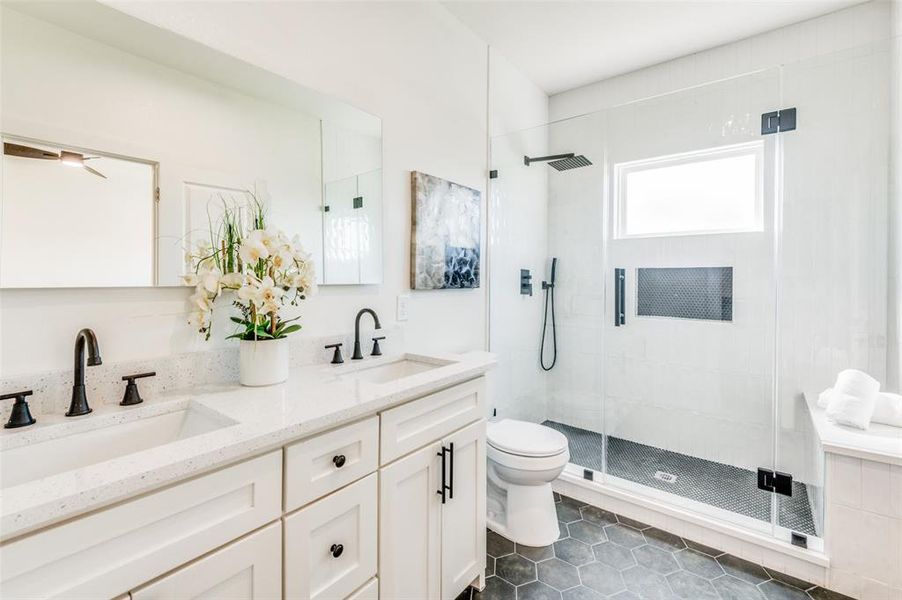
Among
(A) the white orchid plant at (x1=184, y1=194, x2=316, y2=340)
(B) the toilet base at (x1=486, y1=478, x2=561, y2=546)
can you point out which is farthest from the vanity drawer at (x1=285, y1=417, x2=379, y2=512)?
(B) the toilet base at (x1=486, y1=478, x2=561, y2=546)

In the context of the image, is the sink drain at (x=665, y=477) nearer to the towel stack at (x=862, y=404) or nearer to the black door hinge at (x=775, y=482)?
the black door hinge at (x=775, y=482)

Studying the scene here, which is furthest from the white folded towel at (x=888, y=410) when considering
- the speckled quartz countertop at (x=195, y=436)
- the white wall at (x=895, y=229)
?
the speckled quartz countertop at (x=195, y=436)

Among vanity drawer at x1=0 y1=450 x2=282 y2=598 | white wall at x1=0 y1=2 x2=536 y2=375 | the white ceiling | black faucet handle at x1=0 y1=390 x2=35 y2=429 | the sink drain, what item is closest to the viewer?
vanity drawer at x1=0 y1=450 x2=282 y2=598

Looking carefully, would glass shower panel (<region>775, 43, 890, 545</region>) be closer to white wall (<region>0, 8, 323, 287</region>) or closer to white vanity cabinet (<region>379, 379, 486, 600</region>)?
white vanity cabinet (<region>379, 379, 486, 600</region>)

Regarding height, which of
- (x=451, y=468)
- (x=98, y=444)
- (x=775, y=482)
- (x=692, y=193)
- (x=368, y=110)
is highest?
(x=368, y=110)

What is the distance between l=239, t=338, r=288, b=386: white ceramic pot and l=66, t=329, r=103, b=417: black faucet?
13.2 inches

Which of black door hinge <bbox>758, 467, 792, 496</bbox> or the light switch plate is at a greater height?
the light switch plate

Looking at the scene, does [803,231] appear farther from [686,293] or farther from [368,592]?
[368,592]

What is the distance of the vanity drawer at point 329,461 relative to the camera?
922 mm

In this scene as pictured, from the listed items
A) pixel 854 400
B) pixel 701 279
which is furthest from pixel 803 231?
pixel 854 400

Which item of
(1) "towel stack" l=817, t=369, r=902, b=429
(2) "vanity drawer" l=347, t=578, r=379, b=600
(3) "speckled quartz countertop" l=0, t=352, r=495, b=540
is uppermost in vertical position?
(3) "speckled quartz countertop" l=0, t=352, r=495, b=540

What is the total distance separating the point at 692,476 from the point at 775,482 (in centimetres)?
48

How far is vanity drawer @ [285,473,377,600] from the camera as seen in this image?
928 mm

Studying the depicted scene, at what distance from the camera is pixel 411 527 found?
126 centimetres
